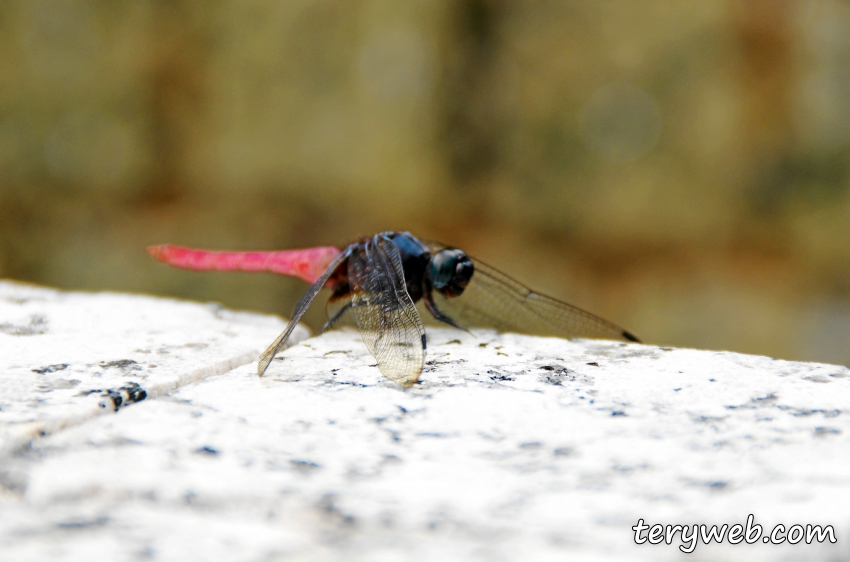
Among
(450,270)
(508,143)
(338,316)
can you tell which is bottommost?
(338,316)

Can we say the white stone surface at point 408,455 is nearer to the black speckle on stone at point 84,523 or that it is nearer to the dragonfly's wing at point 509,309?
the black speckle on stone at point 84,523

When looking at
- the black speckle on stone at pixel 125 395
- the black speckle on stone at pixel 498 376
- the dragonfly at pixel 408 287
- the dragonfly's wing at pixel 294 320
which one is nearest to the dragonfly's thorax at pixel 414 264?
the dragonfly at pixel 408 287

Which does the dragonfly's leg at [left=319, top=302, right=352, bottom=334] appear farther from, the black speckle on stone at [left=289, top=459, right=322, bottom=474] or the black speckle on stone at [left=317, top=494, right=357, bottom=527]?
the black speckle on stone at [left=317, top=494, right=357, bottom=527]

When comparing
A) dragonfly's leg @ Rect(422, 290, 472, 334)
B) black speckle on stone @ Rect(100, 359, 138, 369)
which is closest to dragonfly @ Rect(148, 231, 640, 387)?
dragonfly's leg @ Rect(422, 290, 472, 334)

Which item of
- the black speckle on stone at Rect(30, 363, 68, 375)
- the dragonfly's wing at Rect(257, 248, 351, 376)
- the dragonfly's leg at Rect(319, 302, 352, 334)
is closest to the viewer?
the black speckle on stone at Rect(30, 363, 68, 375)

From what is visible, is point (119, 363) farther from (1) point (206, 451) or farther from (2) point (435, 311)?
(2) point (435, 311)

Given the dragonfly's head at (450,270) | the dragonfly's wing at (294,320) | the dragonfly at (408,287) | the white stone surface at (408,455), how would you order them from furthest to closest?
the dragonfly's head at (450,270) → the dragonfly at (408,287) → the dragonfly's wing at (294,320) → the white stone surface at (408,455)

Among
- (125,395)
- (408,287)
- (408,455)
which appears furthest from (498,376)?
(408,287)
